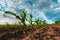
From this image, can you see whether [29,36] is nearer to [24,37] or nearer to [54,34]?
[24,37]

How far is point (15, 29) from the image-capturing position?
754 centimetres

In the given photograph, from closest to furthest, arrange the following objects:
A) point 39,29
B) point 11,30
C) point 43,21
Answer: point 39,29
point 11,30
point 43,21

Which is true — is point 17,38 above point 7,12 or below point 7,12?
below

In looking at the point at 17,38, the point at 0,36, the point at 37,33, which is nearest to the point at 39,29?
the point at 37,33

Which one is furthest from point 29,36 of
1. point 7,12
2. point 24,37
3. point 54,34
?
point 7,12

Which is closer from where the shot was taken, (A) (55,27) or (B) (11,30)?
(A) (55,27)

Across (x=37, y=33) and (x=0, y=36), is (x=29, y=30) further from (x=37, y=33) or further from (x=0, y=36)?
(x=0, y=36)

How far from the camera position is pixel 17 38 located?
686 centimetres

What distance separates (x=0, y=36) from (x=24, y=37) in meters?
0.92

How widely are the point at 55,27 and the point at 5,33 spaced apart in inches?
71.3

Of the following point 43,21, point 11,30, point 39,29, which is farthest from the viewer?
point 43,21

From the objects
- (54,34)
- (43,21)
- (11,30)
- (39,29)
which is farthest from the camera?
(43,21)

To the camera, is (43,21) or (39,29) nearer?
(39,29)

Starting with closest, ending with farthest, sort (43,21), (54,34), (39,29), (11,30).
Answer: (54,34)
(39,29)
(11,30)
(43,21)
